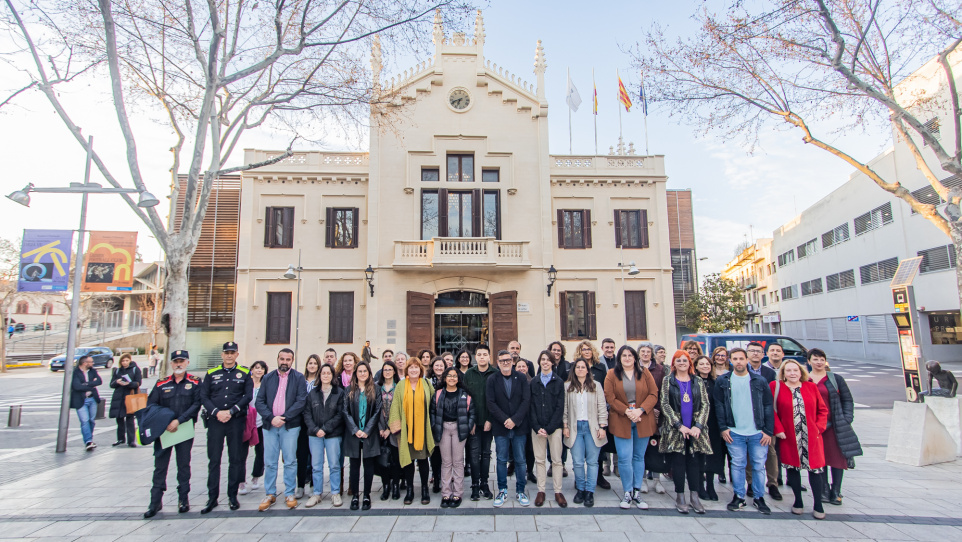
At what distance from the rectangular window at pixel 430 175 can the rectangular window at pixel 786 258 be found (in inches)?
1481

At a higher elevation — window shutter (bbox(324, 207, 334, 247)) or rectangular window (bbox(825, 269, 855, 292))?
window shutter (bbox(324, 207, 334, 247))

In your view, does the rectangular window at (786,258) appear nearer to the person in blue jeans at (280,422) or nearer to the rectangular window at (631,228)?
the rectangular window at (631,228)

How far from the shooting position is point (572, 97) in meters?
21.5

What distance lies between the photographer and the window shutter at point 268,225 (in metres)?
18.3

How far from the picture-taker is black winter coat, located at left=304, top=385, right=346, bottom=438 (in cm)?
582

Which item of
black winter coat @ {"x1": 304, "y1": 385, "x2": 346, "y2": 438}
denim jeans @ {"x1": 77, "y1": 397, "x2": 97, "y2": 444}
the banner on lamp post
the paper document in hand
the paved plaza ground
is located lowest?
the paved plaza ground

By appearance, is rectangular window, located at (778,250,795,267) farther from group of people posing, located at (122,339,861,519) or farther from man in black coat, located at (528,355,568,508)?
man in black coat, located at (528,355,568,508)

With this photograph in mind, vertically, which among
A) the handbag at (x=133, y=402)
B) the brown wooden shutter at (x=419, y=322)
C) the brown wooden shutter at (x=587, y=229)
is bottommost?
the handbag at (x=133, y=402)

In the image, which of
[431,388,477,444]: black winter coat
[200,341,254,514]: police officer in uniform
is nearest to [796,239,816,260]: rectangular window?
[431,388,477,444]: black winter coat

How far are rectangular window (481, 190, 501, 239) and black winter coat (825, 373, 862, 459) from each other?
1338 centimetres

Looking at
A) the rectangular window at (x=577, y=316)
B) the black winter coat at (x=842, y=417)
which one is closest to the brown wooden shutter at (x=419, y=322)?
the rectangular window at (x=577, y=316)

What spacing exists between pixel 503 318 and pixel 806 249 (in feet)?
112

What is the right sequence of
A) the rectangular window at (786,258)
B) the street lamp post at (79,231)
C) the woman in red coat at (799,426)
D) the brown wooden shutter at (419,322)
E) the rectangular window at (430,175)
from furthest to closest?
the rectangular window at (786,258), the rectangular window at (430,175), the brown wooden shutter at (419,322), the street lamp post at (79,231), the woman in red coat at (799,426)

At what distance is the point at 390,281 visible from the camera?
1762cm
